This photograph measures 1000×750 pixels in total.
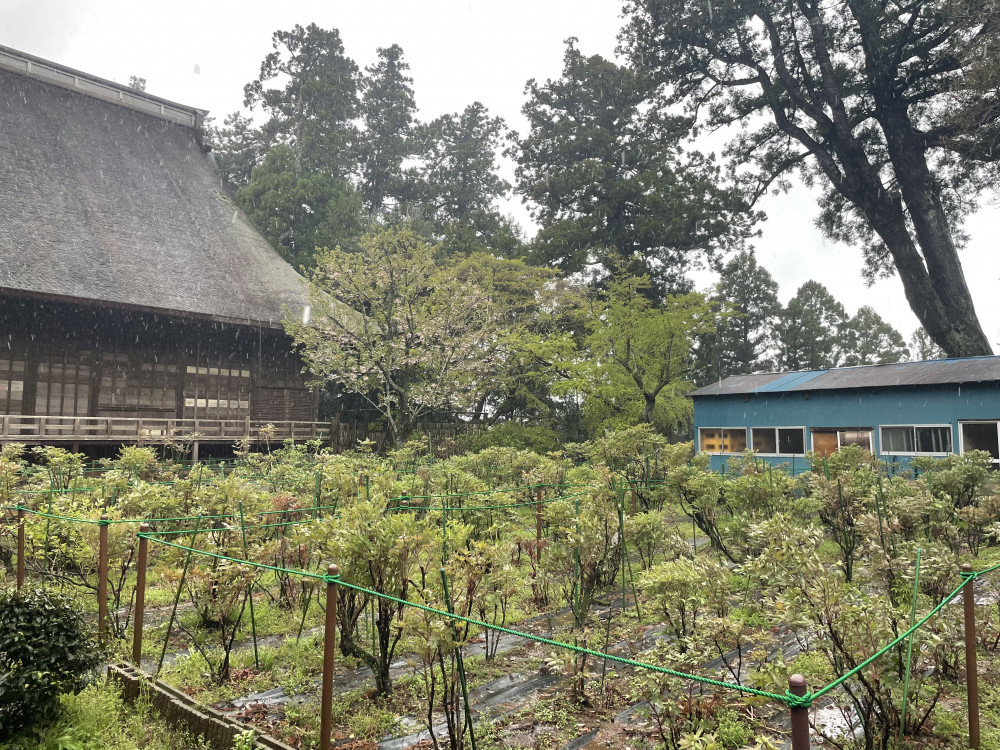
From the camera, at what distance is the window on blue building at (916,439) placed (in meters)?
15.9

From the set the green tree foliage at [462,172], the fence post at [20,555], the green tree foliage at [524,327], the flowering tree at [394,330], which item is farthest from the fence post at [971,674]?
the green tree foliage at [462,172]

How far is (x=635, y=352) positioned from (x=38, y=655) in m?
21.0

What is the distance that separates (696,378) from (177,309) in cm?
2836

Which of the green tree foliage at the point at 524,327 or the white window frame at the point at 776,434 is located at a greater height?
the green tree foliage at the point at 524,327

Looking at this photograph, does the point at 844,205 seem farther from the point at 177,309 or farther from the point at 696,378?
the point at 177,309

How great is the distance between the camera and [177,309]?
57.9 ft

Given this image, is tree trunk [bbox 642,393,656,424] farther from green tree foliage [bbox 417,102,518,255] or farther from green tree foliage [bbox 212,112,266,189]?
green tree foliage [bbox 212,112,266,189]

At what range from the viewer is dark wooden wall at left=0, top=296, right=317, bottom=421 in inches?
665

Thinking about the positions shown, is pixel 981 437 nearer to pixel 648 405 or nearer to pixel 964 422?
pixel 964 422

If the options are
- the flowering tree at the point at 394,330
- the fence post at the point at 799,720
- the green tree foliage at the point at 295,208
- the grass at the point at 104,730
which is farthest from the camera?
the green tree foliage at the point at 295,208

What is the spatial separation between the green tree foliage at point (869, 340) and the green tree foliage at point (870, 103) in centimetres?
1918

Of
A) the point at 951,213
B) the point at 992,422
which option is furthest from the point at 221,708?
the point at 951,213

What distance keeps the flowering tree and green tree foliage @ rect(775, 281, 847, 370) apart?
28752mm

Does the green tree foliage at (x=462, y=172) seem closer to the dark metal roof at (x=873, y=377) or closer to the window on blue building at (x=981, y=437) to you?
the dark metal roof at (x=873, y=377)
